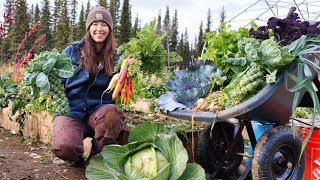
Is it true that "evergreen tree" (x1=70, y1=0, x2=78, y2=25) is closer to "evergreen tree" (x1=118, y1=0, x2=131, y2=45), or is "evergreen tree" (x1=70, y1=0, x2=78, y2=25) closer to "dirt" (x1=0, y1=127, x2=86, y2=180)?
"evergreen tree" (x1=118, y1=0, x2=131, y2=45)

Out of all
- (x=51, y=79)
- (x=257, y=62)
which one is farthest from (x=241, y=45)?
(x=51, y=79)

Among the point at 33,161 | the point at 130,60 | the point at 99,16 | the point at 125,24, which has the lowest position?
the point at 33,161

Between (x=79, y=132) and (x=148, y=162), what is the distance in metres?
0.95

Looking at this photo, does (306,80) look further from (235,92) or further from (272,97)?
(235,92)

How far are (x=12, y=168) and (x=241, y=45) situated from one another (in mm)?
2065

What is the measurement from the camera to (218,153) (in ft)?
8.98

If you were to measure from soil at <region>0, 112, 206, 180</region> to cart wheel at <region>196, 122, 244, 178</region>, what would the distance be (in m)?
0.50

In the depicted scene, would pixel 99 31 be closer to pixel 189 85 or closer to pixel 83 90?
pixel 83 90

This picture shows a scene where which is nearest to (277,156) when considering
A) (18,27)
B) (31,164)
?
(31,164)

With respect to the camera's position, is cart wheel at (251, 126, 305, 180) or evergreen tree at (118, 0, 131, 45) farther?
evergreen tree at (118, 0, 131, 45)

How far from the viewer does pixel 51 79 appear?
244cm

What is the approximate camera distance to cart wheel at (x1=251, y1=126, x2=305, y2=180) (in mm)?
2059

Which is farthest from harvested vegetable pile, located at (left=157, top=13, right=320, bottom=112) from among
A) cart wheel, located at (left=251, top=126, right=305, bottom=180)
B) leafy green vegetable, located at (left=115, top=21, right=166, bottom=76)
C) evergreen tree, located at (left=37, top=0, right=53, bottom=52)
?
evergreen tree, located at (left=37, top=0, right=53, bottom=52)

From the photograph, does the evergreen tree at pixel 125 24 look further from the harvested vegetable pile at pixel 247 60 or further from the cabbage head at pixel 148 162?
the cabbage head at pixel 148 162
